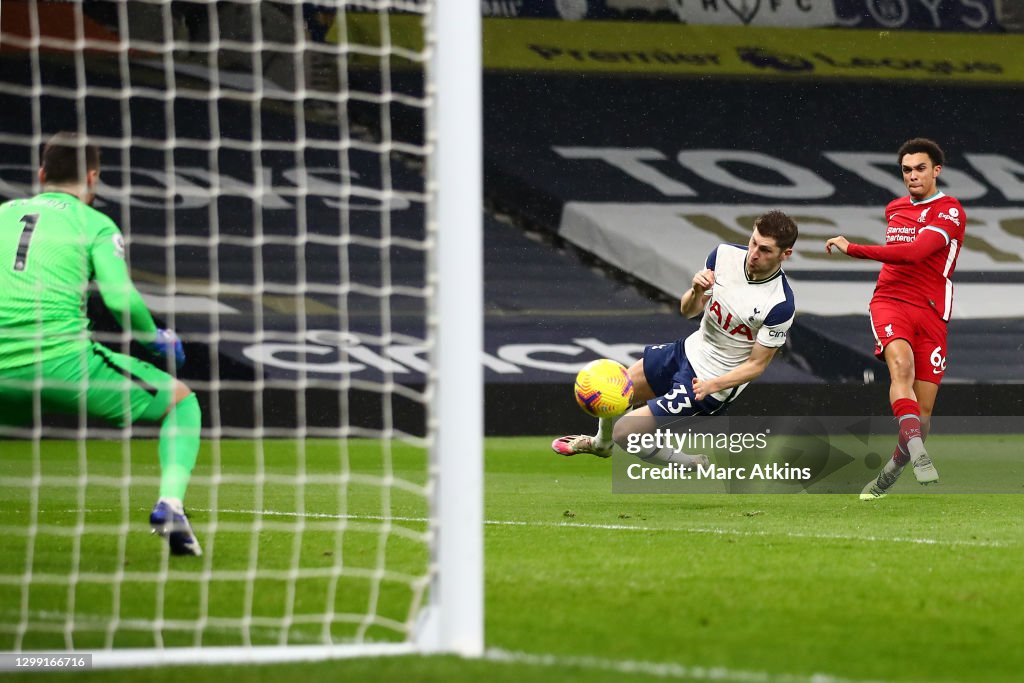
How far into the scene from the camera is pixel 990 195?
17.0 meters

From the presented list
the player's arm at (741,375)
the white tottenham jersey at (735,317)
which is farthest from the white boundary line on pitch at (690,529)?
the white tottenham jersey at (735,317)

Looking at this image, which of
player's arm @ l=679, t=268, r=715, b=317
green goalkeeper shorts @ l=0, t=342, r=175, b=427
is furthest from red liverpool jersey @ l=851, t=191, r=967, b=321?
green goalkeeper shorts @ l=0, t=342, r=175, b=427

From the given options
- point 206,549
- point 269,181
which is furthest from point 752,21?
point 206,549

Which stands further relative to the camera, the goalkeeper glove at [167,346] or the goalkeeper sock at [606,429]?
the goalkeeper sock at [606,429]

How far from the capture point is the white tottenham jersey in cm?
718

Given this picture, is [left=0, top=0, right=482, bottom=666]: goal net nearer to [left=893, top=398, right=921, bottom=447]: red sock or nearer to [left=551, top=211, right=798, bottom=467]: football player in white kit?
[left=551, top=211, right=798, bottom=467]: football player in white kit

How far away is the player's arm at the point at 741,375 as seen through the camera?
7.18 meters

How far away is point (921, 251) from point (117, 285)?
4528mm

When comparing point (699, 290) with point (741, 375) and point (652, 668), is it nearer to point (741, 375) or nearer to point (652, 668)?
point (741, 375)

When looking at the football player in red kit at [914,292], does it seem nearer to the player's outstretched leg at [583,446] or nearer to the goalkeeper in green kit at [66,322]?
the player's outstretched leg at [583,446]

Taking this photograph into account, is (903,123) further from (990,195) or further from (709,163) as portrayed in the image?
(709,163)

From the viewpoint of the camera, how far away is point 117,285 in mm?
4578

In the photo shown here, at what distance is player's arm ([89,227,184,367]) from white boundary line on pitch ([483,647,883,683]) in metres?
1.95

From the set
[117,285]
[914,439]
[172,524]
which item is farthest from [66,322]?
[914,439]
